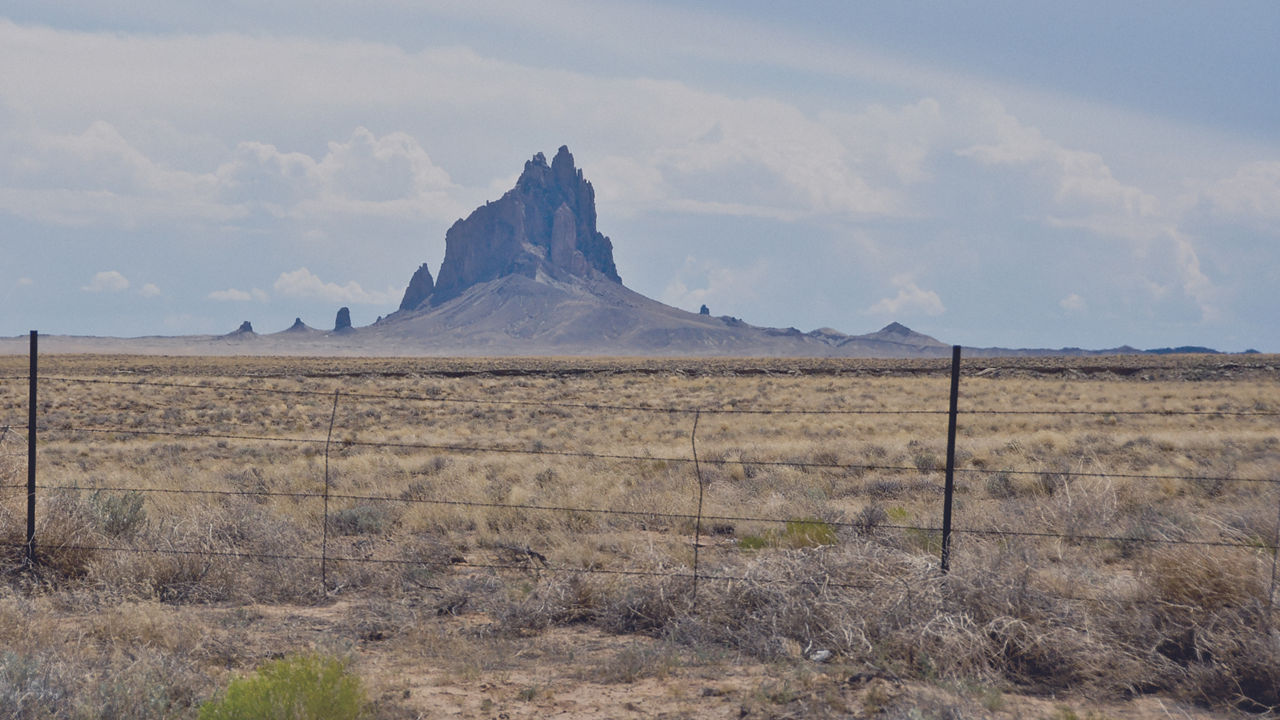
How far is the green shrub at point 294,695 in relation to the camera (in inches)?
178

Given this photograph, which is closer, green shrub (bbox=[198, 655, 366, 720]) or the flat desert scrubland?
green shrub (bbox=[198, 655, 366, 720])

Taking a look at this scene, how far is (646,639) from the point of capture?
22.3 ft

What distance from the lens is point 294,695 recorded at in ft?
15.2

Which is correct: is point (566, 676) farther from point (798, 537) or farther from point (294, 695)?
point (798, 537)

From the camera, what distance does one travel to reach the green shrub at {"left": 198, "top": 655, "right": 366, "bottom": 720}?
4523 mm

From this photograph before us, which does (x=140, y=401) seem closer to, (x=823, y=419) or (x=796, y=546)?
(x=823, y=419)

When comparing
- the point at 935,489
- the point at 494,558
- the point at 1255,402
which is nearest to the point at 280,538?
the point at 494,558

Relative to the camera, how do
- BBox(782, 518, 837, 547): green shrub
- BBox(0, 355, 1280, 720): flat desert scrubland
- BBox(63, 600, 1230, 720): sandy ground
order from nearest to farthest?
1. BBox(63, 600, 1230, 720): sandy ground
2. BBox(0, 355, 1280, 720): flat desert scrubland
3. BBox(782, 518, 837, 547): green shrub

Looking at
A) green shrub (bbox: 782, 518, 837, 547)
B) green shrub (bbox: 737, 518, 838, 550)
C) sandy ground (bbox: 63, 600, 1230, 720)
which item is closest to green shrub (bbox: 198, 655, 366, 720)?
sandy ground (bbox: 63, 600, 1230, 720)

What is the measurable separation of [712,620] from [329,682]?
3.09m

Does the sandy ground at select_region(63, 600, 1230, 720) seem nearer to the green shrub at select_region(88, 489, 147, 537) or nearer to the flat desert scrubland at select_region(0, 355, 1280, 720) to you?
the flat desert scrubland at select_region(0, 355, 1280, 720)

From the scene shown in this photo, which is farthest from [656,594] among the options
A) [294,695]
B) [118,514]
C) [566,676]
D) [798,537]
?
[118,514]

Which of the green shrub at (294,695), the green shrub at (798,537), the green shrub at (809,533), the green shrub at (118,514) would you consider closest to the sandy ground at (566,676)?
the green shrub at (294,695)

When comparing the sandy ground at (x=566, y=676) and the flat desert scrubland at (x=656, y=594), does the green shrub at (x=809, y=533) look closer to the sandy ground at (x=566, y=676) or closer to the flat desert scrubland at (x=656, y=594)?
the flat desert scrubland at (x=656, y=594)
